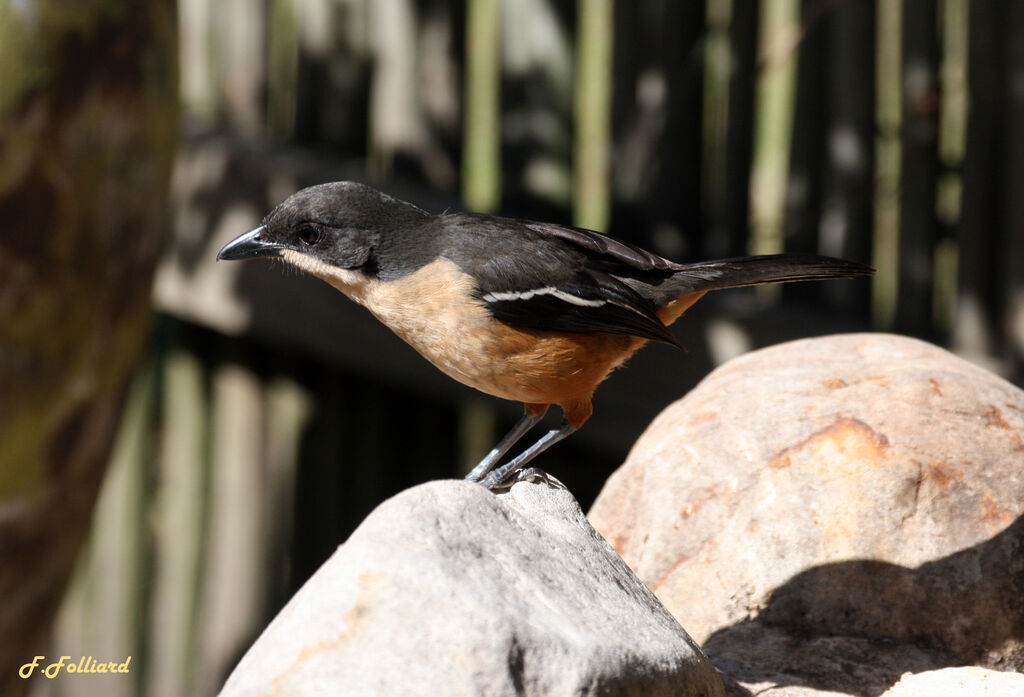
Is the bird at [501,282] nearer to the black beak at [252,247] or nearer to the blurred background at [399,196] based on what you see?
the black beak at [252,247]

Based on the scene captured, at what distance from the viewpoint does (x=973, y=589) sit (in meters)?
3.53

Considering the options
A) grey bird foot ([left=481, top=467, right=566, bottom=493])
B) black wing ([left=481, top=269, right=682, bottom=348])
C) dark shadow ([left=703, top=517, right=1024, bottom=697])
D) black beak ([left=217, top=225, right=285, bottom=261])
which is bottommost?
dark shadow ([left=703, top=517, right=1024, bottom=697])

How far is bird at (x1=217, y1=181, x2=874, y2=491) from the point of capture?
3580 mm

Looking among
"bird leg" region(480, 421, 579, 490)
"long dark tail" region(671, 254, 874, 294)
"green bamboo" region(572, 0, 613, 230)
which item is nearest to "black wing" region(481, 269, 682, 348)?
"long dark tail" region(671, 254, 874, 294)

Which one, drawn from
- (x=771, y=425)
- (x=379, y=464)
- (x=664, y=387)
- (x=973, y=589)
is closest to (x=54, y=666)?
(x=379, y=464)

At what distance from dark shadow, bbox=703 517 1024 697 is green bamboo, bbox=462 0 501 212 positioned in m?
2.57

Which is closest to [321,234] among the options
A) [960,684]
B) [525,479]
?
[525,479]

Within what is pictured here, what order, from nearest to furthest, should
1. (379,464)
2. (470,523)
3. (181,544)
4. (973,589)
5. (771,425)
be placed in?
(470,523)
(973,589)
(771,425)
(379,464)
(181,544)

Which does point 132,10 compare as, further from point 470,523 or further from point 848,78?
point 848,78

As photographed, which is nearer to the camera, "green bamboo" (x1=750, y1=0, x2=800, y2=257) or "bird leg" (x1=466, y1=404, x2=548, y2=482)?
"bird leg" (x1=466, y1=404, x2=548, y2=482)

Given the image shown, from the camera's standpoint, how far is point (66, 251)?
3.88 m

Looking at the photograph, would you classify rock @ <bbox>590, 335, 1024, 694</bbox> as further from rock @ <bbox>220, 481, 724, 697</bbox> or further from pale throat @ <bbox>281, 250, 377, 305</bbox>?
pale throat @ <bbox>281, 250, 377, 305</bbox>

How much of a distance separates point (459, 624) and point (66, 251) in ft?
7.16

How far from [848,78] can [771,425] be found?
6.41ft
